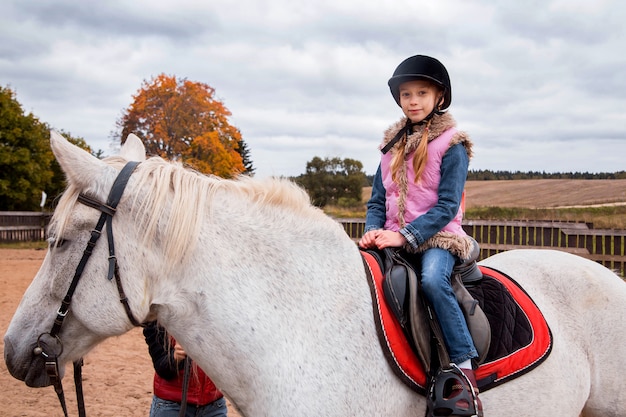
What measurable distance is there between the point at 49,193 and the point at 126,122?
6.82 meters

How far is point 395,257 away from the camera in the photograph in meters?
2.48

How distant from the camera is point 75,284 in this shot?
2059 millimetres

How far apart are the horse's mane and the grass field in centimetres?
1283

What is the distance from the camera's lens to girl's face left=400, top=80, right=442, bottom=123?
281 cm

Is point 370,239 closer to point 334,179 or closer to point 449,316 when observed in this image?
point 449,316

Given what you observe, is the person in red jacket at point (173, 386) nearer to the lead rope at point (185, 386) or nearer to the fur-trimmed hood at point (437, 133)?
the lead rope at point (185, 386)

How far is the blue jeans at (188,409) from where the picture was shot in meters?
3.21

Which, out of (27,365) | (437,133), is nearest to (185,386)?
(27,365)

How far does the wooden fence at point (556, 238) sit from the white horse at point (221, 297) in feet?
37.2

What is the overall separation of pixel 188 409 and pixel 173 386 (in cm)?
19

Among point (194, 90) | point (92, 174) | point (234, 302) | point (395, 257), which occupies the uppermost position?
point (194, 90)

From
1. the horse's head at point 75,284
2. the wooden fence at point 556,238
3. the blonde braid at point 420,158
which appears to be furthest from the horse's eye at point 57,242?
the wooden fence at point 556,238

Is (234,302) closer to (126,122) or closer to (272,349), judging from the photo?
(272,349)

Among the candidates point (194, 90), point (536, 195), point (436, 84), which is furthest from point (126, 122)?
point (436, 84)
